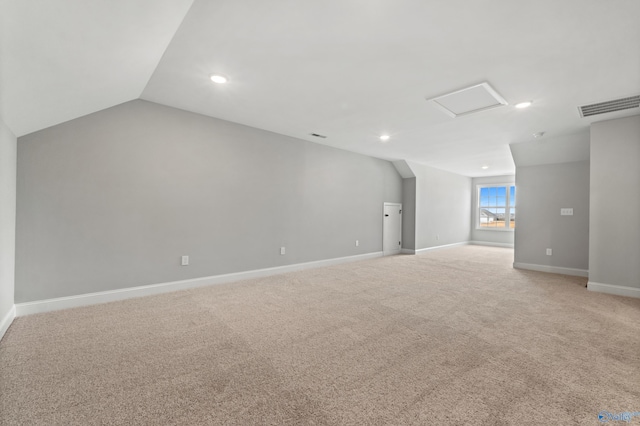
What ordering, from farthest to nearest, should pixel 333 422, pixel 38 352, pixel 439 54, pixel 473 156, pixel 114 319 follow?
1. pixel 473 156
2. pixel 114 319
3. pixel 439 54
4. pixel 38 352
5. pixel 333 422

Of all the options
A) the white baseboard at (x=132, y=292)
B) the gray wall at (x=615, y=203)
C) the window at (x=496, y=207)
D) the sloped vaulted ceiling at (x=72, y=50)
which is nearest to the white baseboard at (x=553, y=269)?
the gray wall at (x=615, y=203)

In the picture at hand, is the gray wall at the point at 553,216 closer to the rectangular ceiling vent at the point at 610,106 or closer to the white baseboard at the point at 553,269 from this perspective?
the white baseboard at the point at 553,269

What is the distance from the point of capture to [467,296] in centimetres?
375

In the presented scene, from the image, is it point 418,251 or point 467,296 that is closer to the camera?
point 467,296

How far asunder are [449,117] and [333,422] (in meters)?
4.05

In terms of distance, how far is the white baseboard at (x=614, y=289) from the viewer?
153 inches

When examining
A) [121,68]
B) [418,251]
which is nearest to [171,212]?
[121,68]

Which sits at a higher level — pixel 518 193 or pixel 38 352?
pixel 518 193

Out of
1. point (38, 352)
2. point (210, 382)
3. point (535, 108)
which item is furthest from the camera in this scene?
point (535, 108)

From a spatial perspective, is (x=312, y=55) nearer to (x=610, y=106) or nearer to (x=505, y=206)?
(x=610, y=106)

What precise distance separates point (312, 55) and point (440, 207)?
7405 mm

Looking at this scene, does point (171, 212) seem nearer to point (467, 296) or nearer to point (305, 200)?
point (305, 200)

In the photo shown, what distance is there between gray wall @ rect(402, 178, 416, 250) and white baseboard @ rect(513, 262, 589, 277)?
2501 mm

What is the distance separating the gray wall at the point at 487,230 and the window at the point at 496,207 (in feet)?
0.44
